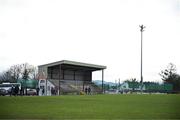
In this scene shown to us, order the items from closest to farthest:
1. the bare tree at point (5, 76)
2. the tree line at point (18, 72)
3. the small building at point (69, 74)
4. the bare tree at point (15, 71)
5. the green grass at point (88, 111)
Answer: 1. the green grass at point (88, 111)
2. the small building at point (69, 74)
3. the bare tree at point (5, 76)
4. the tree line at point (18, 72)
5. the bare tree at point (15, 71)

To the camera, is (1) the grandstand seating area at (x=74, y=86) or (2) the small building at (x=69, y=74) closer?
(1) the grandstand seating area at (x=74, y=86)

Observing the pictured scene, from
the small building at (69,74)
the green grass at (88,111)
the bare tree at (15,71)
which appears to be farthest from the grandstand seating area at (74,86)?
the green grass at (88,111)

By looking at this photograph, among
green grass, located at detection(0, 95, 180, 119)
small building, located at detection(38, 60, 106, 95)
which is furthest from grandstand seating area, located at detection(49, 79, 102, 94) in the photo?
green grass, located at detection(0, 95, 180, 119)

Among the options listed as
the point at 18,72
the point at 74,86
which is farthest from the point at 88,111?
the point at 18,72

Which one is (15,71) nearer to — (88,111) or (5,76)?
(5,76)

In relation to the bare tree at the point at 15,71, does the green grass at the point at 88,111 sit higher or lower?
lower

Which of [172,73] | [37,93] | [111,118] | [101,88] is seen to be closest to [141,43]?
[101,88]

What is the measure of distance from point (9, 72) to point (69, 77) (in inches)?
1167

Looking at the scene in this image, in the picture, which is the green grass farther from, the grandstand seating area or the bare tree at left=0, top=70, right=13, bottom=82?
the bare tree at left=0, top=70, right=13, bottom=82

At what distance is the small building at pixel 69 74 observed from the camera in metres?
61.5

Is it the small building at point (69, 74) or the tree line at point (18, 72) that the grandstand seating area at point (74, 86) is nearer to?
the small building at point (69, 74)

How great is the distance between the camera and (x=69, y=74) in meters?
71.1

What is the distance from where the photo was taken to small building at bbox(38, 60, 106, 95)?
61.5m

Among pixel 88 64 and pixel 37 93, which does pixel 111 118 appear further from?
pixel 88 64
